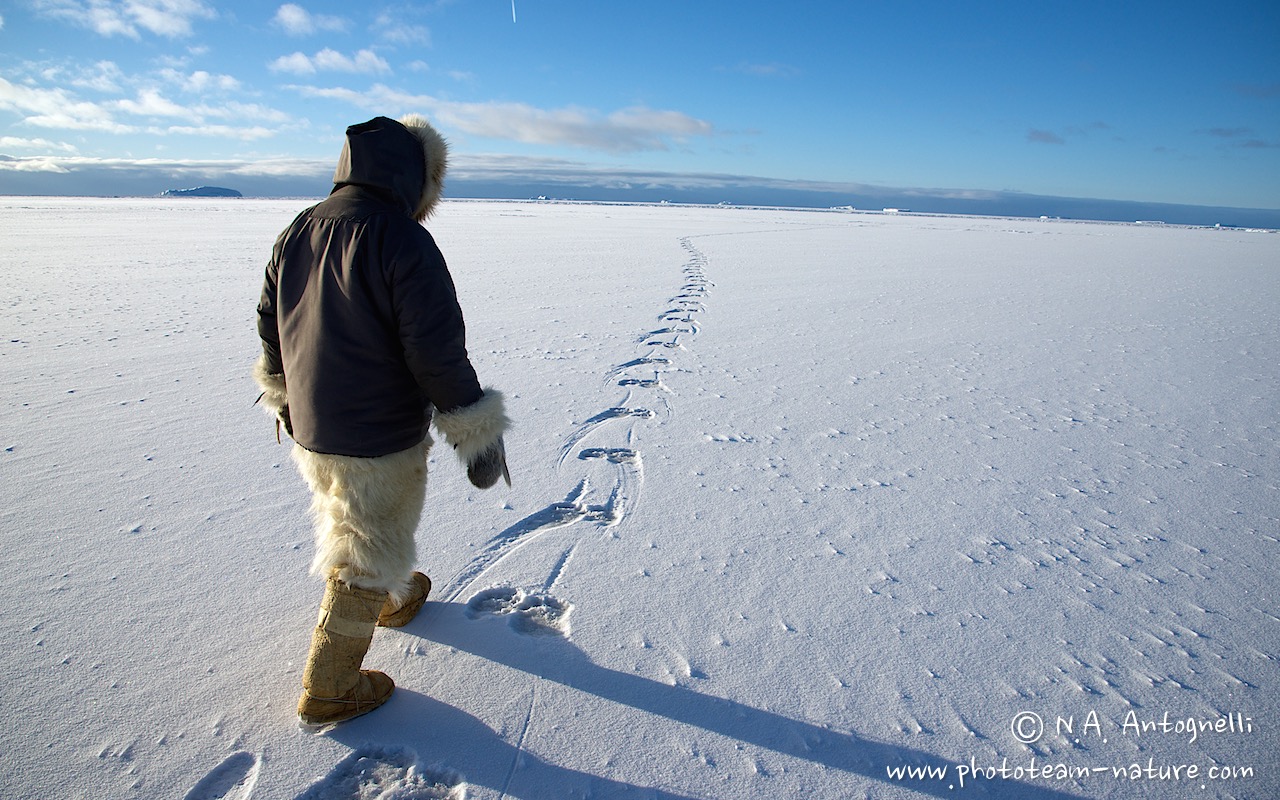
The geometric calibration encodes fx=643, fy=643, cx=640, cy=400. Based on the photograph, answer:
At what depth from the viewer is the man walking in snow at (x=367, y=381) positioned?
1.50m

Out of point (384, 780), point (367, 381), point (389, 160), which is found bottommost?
point (384, 780)

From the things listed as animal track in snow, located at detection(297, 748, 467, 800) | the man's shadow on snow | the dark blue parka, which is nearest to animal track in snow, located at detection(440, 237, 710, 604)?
the man's shadow on snow

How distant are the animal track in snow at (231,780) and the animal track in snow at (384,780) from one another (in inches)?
5.4

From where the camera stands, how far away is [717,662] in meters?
1.79

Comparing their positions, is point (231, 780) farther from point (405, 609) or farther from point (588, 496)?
point (588, 496)

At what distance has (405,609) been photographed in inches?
76.3

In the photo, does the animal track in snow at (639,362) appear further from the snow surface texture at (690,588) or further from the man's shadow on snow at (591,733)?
the man's shadow on snow at (591,733)

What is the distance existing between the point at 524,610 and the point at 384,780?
65 centimetres

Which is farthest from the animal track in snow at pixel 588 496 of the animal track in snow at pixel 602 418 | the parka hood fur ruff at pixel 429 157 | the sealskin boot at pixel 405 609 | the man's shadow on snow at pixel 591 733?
the parka hood fur ruff at pixel 429 157

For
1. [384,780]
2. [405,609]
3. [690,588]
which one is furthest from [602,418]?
[384,780]

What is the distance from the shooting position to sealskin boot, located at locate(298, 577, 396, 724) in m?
1.54

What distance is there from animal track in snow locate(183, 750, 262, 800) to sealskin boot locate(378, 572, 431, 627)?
0.50m

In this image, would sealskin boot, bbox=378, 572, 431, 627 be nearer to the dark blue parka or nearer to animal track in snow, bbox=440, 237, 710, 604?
animal track in snow, bbox=440, 237, 710, 604

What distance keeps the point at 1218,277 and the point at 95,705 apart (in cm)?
1606
